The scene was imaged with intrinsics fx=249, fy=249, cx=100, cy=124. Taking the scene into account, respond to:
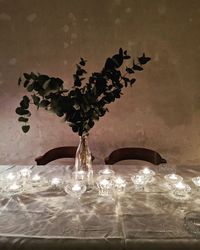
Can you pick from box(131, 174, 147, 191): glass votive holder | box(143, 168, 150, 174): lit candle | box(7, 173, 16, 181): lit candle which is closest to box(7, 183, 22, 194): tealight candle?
box(7, 173, 16, 181): lit candle

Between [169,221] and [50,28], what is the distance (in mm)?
1723

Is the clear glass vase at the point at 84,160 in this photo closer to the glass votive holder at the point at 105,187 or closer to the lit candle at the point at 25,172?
the glass votive holder at the point at 105,187

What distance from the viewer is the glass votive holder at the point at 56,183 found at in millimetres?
1206

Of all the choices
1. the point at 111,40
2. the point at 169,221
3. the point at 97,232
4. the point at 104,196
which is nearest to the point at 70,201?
the point at 104,196

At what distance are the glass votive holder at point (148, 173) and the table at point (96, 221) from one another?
0.11m

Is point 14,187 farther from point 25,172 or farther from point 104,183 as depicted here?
point 104,183

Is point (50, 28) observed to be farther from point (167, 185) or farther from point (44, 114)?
point (167, 185)

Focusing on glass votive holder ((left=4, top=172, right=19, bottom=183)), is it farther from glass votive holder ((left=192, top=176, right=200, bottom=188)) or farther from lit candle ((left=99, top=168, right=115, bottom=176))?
glass votive holder ((left=192, top=176, right=200, bottom=188))

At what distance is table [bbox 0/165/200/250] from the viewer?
782 millimetres

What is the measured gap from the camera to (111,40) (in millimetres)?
2037

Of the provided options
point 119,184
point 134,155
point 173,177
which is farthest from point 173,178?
point 134,155

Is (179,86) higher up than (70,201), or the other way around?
(179,86)

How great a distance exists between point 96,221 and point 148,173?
21.7 inches

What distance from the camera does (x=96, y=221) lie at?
894 millimetres
